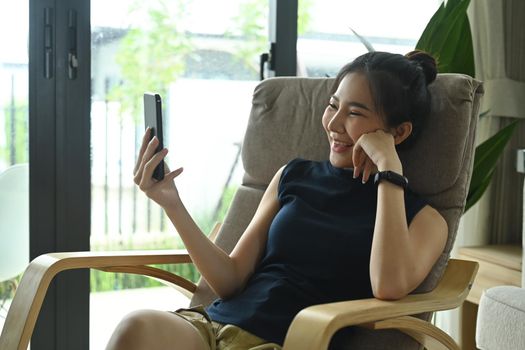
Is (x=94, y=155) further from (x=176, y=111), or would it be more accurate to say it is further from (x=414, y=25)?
(x=414, y=25)

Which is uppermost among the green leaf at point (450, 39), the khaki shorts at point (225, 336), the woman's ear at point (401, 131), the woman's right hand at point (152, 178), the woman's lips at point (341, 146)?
the green leaf at point (450, 39)

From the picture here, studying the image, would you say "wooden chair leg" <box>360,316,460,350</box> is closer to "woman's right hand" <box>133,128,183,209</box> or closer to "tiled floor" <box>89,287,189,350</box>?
"woman's right hand" <box>133,128,183,209</box>

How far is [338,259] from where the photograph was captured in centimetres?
166

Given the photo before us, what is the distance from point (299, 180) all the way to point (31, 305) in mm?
680

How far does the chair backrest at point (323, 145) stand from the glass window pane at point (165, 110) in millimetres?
544

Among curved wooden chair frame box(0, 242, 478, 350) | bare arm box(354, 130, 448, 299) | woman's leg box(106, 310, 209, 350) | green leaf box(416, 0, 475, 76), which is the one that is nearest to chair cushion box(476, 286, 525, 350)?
curved wooden chair frame box(0, 242, 478, 350)

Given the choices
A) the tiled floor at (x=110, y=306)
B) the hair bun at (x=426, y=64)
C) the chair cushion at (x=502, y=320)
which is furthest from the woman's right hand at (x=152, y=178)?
the tiled floor at (x=110, y=306)

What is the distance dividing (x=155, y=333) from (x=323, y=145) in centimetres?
79

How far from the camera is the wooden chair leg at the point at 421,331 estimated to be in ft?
4.73

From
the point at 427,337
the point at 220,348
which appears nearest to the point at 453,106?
the point at 427,337

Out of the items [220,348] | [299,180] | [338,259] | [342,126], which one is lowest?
[220,348]

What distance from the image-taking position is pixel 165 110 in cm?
266

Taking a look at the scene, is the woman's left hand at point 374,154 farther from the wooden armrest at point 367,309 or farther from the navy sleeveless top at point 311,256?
the wooden armrest at point 367,309

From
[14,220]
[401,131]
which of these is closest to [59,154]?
[14,220]
